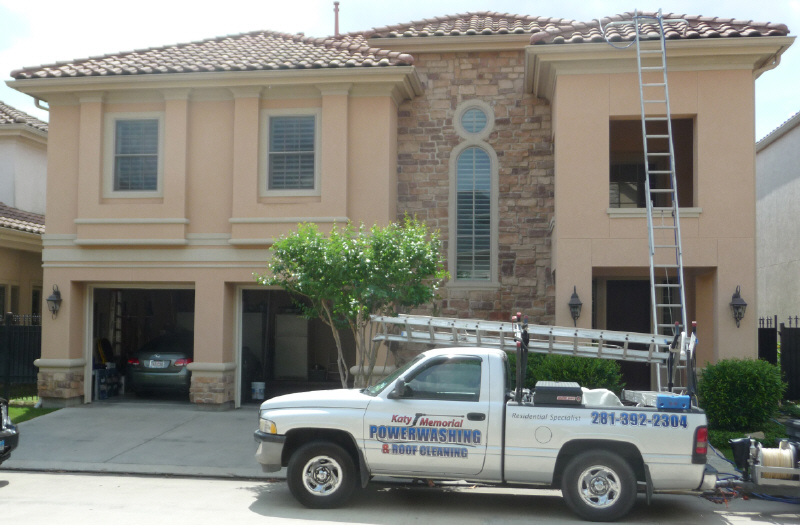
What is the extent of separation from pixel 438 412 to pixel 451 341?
1.34m

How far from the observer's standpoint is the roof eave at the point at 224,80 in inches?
547

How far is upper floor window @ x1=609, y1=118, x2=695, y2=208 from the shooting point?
14.5 meters

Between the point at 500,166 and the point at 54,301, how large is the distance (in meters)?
9.00

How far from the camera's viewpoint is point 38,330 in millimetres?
15516

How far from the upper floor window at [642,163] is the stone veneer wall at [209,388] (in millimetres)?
8341

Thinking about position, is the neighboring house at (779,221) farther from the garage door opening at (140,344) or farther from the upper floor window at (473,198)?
the garage door opening at (140,344)

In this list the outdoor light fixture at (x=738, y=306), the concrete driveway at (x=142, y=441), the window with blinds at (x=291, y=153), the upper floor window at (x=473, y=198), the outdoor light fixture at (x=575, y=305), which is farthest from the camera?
the upper floor window at (x=473, y=198)

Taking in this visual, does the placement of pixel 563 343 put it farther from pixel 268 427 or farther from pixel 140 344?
pixel 140 344

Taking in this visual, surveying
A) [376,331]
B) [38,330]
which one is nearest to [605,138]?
[376,331]

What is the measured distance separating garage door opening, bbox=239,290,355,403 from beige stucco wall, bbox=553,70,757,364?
748cm

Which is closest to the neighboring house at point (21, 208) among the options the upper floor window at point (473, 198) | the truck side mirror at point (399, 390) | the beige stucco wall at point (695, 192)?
the upper floor window at point (473, 198)

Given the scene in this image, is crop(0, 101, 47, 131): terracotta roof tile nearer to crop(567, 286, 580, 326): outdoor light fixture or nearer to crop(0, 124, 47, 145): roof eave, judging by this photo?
crop(0, 124, 47, 145): roof eave

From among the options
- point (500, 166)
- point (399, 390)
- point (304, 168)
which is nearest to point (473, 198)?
point (500, 166)

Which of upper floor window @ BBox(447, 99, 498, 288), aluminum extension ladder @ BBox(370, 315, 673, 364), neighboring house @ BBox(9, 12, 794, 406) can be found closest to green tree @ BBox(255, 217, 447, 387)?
aluminum extension ladder @ BBox(370, 315, 673, 364)
